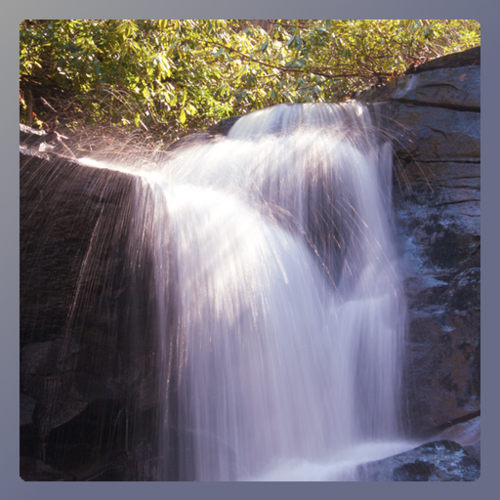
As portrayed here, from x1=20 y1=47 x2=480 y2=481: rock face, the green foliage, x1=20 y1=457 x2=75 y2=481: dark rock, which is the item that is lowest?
x1=20 y1=457 x2=75 y2=481: dark rock

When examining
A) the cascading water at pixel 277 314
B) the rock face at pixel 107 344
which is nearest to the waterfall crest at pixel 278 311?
the cascading water at pixel 277 314

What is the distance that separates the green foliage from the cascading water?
49 centimetres

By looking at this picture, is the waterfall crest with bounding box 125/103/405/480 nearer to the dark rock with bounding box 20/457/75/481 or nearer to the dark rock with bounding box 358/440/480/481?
the dark rock with bounding box 358/440/480/481

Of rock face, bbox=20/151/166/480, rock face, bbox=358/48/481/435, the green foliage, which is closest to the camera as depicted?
rock face, bbox=20/151/166/480

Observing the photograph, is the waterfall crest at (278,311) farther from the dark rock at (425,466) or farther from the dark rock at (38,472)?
the dark rock at (38,472)

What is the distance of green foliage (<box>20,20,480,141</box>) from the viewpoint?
207cm

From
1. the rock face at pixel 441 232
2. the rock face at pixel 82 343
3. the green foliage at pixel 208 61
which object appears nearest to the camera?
the rock face at pixel 82 343

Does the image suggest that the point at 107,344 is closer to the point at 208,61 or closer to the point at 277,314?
the point at 277,314

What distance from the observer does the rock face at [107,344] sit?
1864 mm

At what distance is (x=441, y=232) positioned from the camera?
2.05 meters

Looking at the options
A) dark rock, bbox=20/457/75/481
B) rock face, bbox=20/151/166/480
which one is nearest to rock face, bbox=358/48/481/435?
rock face, bbox=20/151/166/480

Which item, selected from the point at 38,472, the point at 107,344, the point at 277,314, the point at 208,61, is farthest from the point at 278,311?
the point at 208,61

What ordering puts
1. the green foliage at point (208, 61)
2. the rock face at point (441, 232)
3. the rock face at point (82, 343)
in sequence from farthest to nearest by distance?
the green foliage at point (208, 61) → the rock face at point (441, 232) → the rock face at point (82, 343)

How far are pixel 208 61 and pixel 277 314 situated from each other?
4.97 ft
